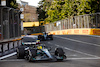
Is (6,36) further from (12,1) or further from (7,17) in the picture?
(12,1)

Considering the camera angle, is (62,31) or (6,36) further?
(62,31)

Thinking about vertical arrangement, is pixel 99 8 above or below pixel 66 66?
above

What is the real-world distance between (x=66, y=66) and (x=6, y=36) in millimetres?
12303

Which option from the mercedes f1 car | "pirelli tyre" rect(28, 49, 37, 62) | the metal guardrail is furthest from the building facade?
"pirelli tyre" rect(28, 49, 37, 62)

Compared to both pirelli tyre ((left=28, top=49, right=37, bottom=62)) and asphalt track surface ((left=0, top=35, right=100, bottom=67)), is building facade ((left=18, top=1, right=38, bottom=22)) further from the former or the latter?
pirelli tyre ((left=28, top=49, right=37, bottom=62))

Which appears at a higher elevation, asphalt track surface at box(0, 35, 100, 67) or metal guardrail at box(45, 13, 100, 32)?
metal guardrail at box(45, 13, 100, 32)

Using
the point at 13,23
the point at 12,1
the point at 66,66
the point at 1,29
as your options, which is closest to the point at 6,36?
the point at 1,29

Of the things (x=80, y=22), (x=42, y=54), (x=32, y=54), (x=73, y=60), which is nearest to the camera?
(x=32, y=54)

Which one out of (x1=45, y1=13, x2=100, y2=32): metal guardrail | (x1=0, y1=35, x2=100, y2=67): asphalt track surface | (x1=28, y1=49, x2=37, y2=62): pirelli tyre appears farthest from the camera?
(x1=45, y1=13, x2=100, y2=32): metal guardrail

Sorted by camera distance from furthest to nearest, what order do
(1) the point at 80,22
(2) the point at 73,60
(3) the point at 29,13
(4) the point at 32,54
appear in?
(3) the point at 29,13 → (1) the point at 80,22 → (2) the point at 73,60 → (4) the point at 32,54

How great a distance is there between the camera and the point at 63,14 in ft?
226

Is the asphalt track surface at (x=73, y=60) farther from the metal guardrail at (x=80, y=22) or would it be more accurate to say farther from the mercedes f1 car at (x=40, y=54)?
the metal guardrail at (x=80, y=22)

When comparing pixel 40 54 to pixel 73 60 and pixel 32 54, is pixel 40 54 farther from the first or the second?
pixel 73 60

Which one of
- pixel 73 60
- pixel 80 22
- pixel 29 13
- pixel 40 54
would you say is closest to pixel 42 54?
pixel 40 54
